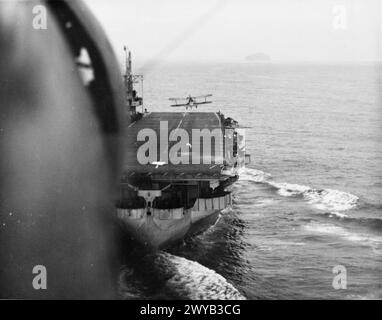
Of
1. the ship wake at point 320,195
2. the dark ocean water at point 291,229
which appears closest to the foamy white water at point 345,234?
the dark ocean water at point 291,229

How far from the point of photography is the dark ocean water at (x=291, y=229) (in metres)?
17.2

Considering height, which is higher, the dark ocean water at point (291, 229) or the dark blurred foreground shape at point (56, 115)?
the dark blurred foreground shape at point (56, 115)

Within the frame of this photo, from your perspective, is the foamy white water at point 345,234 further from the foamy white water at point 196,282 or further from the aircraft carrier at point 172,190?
the foamy white water at point 196,282

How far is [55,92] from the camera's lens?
283 cm

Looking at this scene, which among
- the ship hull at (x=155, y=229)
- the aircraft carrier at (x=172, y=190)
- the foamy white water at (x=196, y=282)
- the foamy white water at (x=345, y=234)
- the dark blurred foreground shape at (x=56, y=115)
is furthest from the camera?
the foamy white water at (x=345, y=234)

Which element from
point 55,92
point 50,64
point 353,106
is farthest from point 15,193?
point 353,106

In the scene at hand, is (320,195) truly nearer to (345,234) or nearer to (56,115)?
A: (345,234)

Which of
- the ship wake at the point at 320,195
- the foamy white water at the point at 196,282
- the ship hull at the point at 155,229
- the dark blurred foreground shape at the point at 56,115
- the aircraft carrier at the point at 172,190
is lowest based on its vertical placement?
the foamy white water at the point at 196,282

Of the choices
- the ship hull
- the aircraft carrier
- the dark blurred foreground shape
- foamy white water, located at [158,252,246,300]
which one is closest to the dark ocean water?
foamy white water, located at [158,252,246,300]

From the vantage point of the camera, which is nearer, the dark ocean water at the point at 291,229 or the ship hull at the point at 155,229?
the dark ocean water at the point at 291,229

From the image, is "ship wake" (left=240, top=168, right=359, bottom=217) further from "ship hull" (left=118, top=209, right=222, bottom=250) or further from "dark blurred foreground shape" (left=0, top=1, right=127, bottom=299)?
"dark blurred foreground shape" (left=0, top=1, right=127, bottom=299)

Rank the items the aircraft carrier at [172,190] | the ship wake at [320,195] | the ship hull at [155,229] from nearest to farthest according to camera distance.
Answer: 1. the aircraft carrier at [172,190]
2. the ship hull at [155,229]
3. the ship wake at [320,195]

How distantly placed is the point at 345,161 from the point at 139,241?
2296cm

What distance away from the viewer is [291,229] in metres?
23.7
